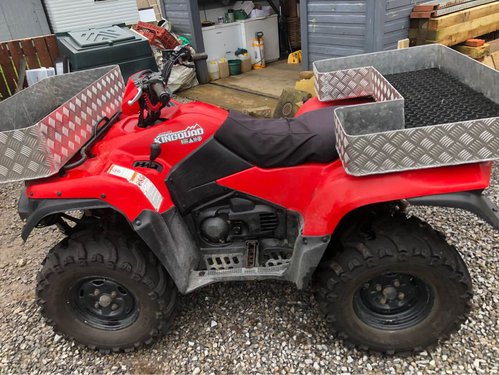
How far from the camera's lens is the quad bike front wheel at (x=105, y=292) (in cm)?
226

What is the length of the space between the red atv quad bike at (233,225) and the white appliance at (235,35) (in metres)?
6.09

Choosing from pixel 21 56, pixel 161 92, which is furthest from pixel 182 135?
pixel 21 56

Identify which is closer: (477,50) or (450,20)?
(450,20)

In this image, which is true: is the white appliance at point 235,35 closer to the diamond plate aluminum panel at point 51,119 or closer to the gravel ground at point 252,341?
the diamond plate aluminum panel at point 51,119

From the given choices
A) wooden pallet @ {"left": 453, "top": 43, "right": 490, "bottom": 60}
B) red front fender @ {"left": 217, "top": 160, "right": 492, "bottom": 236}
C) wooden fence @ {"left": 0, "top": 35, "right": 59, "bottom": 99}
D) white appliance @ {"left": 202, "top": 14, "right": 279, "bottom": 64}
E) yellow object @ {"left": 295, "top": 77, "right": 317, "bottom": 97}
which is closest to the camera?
red front fender @ {"left": 217, "top": 160, "right": 492, "bottom": 236}

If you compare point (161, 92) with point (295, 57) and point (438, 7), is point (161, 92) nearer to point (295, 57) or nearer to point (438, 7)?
point (438, 7)

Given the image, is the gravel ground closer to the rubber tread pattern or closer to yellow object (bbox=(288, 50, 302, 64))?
the rubber tread pattern

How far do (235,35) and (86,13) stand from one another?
23.2 ft

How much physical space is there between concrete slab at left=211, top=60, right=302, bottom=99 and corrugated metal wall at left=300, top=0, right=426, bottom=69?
36.3 inches

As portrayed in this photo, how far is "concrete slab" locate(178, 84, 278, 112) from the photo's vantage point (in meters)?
6.46

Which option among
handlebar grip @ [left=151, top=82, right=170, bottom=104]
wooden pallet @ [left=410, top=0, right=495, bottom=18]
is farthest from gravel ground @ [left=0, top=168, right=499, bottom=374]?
wooden pallet @ [left=410, top=0, right=495, bottom=18]

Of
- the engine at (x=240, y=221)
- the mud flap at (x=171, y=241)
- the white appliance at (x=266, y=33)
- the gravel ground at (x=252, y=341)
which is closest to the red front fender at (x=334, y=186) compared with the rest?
the engine at (x=240, y=221)

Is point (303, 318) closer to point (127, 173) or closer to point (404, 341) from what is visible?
point (404, 341)

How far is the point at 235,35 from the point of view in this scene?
8398 millimetres
